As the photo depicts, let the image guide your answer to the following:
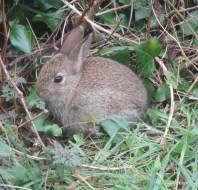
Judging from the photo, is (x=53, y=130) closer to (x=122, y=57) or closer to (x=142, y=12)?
(x=122, y=57)

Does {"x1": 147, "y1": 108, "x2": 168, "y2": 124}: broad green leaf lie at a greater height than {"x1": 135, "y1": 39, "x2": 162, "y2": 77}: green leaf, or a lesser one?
lesser

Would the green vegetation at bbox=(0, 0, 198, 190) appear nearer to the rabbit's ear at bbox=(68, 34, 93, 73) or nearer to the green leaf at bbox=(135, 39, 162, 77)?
the green leaf at bbox=(135, 39, 162, 77)

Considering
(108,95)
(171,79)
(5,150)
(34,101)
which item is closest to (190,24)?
(171,79)

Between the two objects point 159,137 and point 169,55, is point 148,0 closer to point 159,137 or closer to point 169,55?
point 169,55

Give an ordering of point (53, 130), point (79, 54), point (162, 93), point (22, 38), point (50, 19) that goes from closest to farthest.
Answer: point (53, 130) → point (79, 54) → point (162, 93) → point (22, 38) → point (50, 19)

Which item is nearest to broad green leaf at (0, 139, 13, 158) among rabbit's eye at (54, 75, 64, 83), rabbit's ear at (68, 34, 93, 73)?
rabbit's eye at (54, 75, 64, 83)

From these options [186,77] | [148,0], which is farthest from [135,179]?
[148,0]
